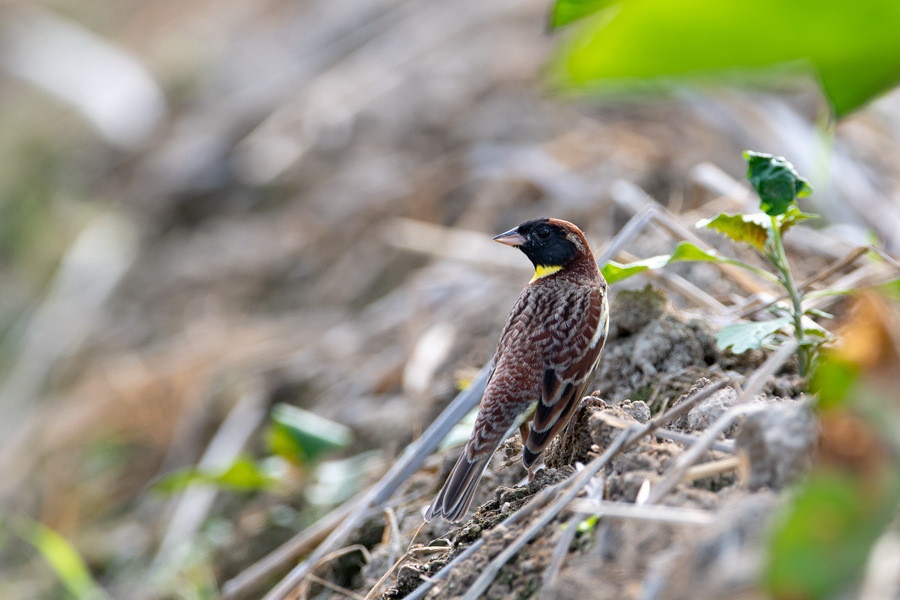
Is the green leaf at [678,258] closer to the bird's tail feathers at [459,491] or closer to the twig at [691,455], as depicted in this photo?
the twig at [691,455]

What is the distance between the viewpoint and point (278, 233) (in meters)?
8.48

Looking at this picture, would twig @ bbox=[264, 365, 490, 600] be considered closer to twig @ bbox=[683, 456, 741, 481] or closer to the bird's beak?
the bird's beak

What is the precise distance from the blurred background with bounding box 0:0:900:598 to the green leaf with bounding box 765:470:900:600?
0.59 metres

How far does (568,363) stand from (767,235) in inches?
32.4

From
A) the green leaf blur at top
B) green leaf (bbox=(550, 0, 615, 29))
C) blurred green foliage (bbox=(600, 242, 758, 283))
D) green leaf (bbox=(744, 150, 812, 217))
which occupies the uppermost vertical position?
green leaf (bbox=(550, 0, 615, 29))

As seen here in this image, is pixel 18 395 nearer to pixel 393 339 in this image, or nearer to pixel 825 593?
pixel 393 339

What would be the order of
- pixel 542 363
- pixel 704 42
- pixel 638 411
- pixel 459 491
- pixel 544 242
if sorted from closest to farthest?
pixel 704 42 → pixel 638 411 → pixel 459 491 → pixel 542 363 → pixel 544 242

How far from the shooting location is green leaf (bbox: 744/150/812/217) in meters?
2.42

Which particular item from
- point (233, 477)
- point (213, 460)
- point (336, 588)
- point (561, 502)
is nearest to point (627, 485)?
point (561, 502)

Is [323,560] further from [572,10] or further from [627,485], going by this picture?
[572,10]

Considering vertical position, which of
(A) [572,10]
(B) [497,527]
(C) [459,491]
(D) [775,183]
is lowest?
(C) [459,491]

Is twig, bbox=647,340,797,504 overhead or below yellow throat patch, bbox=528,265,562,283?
below

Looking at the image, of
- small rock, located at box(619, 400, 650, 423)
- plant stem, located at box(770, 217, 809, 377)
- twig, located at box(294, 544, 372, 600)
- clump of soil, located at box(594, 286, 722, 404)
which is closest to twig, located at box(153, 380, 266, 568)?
twig, located at box(294, 544, 372, 600)

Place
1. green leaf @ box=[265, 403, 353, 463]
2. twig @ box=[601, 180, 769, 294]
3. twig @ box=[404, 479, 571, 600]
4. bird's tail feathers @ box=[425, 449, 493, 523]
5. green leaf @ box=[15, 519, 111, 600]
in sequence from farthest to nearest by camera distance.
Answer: green leaf @ box=[15, 519, 111, 600] → green leaf @ box=[265, 403, 353, 463] → twig @ box=[601, 180, 769, 294] → bird's tail feathers @ box=[425, 449, 493, 523] → twig @ box=[404, 479, 571, 600]
